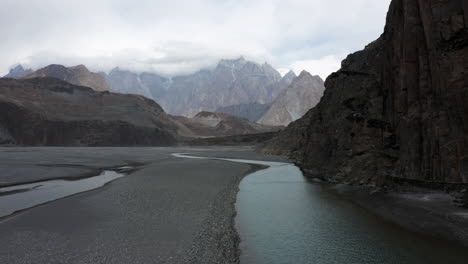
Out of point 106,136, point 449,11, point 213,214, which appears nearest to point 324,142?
point 449,11

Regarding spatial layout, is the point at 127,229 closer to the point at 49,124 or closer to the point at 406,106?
the point at 406,106

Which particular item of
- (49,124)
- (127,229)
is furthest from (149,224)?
(49,124)

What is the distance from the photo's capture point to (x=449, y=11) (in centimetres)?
2673

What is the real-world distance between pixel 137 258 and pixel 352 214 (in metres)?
15.1

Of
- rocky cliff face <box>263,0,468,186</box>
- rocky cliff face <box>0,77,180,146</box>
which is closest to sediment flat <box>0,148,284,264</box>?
rocky cliff face <box>263,0,468,186</box>

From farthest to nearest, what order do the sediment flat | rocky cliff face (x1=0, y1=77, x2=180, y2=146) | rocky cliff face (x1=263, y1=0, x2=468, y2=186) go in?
rocky cliff face (x1=0, y1=77, x2=180, y2=146) → rocky cliff face (x1=263, y1=0, x2=468, y2=186) → the sediment flat

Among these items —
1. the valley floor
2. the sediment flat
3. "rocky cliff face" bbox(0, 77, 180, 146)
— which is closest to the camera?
the sediment flat

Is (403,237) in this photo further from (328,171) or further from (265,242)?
(328,171)

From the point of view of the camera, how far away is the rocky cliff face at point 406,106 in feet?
83.2

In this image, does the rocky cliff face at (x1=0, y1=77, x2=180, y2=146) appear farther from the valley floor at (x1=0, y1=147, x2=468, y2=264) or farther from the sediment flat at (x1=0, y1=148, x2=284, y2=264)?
the valley floor at (x1=0, y1=147, x2=468, y2=264)

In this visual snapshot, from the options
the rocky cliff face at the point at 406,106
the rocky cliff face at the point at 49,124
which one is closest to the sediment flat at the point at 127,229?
the rocky cliff face at the point at 406,106

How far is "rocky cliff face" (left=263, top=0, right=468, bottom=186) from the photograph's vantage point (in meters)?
25.4

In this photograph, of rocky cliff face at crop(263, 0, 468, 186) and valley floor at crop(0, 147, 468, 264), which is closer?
valley floor at crop(0, 147, 468, 264)

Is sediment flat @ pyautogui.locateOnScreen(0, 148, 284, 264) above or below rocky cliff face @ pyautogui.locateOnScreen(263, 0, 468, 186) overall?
below
